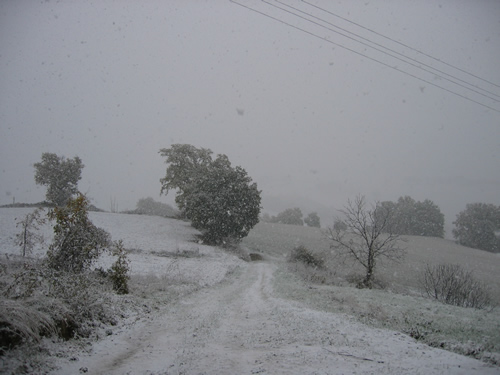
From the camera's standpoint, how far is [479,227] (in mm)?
76000

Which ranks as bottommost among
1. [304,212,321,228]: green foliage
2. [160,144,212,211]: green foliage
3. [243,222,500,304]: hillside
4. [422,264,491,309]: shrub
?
[243,222,500,304]: hillside

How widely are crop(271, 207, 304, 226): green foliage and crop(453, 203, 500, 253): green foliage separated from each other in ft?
165

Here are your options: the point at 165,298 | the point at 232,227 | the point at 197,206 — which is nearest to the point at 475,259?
the point at 232,227

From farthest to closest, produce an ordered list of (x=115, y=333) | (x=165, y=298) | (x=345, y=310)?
1. (x=165, y=298)
2. (x=345, y=310)
3. (x=115, y=333)

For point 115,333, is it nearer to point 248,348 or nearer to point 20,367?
point 20,367

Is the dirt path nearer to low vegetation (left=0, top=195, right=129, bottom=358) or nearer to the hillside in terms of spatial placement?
low vegetation (left=0, top=195, right=129, bottom=358)

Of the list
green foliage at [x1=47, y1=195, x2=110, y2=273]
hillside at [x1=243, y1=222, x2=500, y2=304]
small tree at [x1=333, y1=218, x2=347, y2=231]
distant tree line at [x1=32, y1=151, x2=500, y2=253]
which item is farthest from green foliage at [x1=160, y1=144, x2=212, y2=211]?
green foliage at [x1=47, y1=195, x2=110, y2=273]

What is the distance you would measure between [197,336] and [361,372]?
3867 mm

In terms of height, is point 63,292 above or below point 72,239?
below

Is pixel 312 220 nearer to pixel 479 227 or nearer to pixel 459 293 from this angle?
pixel 479 227

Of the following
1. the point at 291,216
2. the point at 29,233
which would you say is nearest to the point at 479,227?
the point at 291,216

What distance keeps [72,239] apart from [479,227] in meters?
98.2

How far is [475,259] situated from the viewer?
51.3m

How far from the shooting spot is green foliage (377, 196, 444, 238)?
3410 inches
